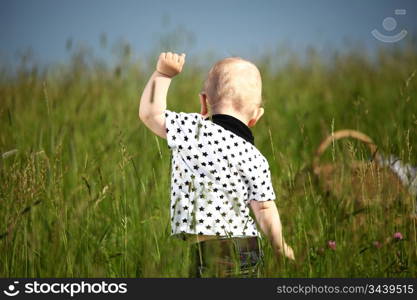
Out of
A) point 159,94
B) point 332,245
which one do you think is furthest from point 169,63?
point 332,245

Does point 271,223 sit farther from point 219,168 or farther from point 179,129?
point 179,129

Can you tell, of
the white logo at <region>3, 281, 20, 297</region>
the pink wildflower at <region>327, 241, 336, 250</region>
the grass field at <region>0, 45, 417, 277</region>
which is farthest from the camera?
the pink wildflower at <region>327, 241, 336, 250</region>

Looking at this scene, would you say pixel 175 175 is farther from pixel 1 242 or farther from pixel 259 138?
pixel 259 138

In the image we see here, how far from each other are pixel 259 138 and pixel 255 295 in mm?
2378

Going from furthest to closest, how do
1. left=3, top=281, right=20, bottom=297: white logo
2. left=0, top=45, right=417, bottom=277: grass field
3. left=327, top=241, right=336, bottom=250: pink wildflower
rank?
left=327, top=241, right=336, bottom=250: pink wildflower < left=0, top=45, right=417, bottom=277: grass field < left=3, top=281, right=20, bottom=297: white logo

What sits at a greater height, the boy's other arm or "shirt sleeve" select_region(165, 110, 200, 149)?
"shirt sleeve" select_region(165, 110, 200, 149)

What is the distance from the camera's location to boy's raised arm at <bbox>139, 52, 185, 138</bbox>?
1.82 m

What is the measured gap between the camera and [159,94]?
183 cm

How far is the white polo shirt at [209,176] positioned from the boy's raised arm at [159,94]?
0.03 m

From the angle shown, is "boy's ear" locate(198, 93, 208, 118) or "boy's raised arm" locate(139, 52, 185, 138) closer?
"boy's raised arm" locate(139, 52, 185, 138)

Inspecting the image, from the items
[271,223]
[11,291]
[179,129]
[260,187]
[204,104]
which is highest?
[204,104]

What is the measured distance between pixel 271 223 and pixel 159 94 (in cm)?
54

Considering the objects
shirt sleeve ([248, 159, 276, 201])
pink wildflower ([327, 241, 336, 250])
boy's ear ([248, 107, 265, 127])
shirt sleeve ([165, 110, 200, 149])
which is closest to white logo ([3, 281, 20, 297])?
shirt sleeve ([165, 110, 200, 149])

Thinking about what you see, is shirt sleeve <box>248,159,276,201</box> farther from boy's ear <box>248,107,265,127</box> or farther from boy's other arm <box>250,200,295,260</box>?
boy's ear <box>248,107,265,127</box>
